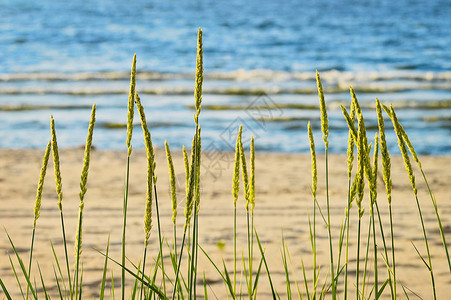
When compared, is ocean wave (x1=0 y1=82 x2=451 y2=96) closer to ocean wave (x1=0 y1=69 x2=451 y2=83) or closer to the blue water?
the blue water

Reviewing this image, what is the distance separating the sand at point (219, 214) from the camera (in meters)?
2.28

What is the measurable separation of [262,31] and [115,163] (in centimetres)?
1227

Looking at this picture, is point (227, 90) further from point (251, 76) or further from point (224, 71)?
point (224, 71)

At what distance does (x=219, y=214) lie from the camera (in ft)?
10.3

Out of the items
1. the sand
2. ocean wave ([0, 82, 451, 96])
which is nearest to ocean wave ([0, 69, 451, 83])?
ocean wave ([0, 82, 451, 96])

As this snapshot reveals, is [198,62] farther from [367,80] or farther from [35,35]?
[35,35]

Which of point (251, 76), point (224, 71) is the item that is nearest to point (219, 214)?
point (251, 76)

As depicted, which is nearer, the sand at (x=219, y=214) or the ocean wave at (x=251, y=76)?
the sand at (x=219, y=214)

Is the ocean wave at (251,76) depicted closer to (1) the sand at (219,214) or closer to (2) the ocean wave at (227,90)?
(2) the ocean wave at (227,90)

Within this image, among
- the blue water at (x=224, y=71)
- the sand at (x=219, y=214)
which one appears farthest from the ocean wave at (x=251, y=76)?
the sand at (x=219, y=214)

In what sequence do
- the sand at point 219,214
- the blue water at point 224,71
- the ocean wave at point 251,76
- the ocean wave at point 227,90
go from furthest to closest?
1. the ocean wave at point 251,76
2. the ocean wave at point 227,90
3. the blue water at point 224,71
4. the sand at point 219,214

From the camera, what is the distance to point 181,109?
745 centimetres

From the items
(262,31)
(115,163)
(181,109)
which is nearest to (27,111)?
(181,109)

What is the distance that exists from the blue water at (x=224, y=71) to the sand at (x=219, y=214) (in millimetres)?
1361
